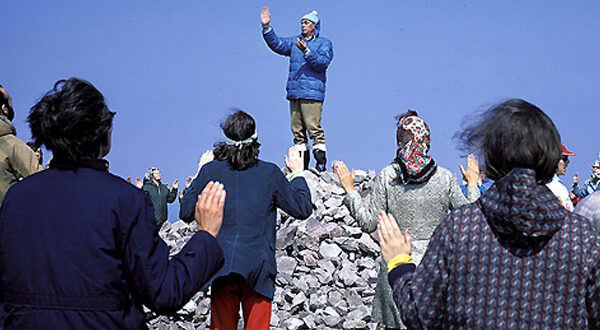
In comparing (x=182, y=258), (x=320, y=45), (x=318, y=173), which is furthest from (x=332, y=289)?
(x=182, y=258)

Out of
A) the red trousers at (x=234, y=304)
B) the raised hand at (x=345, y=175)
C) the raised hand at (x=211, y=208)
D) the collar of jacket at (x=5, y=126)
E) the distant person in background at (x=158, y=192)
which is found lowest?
the red trousers at (x=234, y=304)

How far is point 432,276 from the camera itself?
231 centimetres

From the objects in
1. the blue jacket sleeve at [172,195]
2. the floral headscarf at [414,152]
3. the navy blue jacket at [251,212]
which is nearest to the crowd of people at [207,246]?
the floral headscarf at [414,152]

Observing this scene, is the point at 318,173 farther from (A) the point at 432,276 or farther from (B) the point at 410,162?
(A) the point at 432,276

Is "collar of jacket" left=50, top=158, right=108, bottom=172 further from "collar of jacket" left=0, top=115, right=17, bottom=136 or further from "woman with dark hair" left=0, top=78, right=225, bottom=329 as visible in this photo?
"collar of jacket" left=0, top=115, right=17, bottom=136

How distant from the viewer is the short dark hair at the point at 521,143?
2277 millimetres

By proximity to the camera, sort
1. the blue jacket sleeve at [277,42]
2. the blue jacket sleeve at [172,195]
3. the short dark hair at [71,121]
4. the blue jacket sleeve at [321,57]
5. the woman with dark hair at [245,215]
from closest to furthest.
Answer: the short dark hair at [71,121] → the woman with dark hair at [245,215] → the blue jacket sleeve at [321,57] → the blue jacket sleeve at [277,42] → the blue jacket sleeve at [172,195]

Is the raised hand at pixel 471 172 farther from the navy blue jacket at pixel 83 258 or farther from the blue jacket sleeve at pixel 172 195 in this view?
the blue jacket sleeve at pixel 172 195

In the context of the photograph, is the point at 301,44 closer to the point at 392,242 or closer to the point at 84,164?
the point at 392,242

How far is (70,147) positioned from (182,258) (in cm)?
59

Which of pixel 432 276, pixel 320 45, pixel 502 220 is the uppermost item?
pixel 320 45

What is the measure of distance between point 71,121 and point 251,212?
2253 millimetres

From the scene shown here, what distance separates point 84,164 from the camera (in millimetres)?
2453

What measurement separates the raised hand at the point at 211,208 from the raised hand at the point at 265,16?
31.0ft
